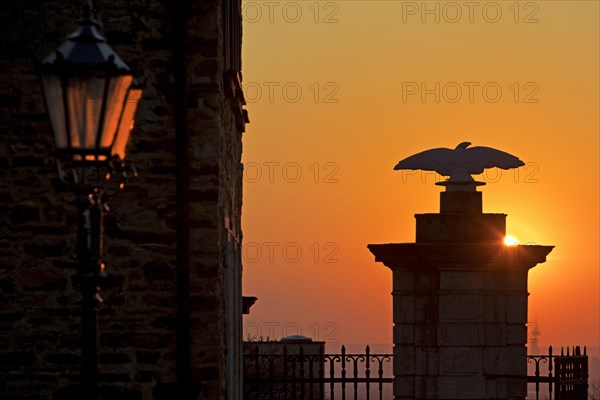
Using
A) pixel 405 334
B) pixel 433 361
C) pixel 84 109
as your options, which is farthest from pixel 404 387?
pixel 84 109

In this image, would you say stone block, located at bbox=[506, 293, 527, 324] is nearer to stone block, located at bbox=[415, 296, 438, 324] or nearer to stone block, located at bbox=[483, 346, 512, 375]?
stone block, located at bbox=[483, 346, 512, 375]

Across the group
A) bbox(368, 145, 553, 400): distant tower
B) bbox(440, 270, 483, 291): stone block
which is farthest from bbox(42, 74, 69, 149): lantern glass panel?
bbox(440, 270, 483, 291): stone block

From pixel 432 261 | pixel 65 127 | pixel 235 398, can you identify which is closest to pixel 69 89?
pixel 65 127

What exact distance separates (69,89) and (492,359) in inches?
414

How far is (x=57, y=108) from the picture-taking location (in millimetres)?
8484

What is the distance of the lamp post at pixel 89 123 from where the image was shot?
8453 mm

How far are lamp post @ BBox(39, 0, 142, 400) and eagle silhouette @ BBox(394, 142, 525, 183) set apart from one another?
10.2 meters

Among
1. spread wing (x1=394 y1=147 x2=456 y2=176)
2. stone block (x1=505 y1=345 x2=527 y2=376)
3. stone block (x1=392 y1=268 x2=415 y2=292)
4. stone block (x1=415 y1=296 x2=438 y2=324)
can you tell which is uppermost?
spread wing (x1=394 y1=147 x2=456 y2=176)

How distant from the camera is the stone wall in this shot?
493 inches

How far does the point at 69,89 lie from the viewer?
27.8ft

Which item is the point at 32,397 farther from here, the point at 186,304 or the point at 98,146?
the point at 98,146

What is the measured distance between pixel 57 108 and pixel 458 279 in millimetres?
9950

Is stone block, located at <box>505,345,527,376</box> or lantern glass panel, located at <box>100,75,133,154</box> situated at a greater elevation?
lantern glass panel, located at <box>100,75,133,154</box>

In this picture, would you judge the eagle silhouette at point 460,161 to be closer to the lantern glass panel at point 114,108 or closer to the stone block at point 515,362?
the stone block at point 515,362
